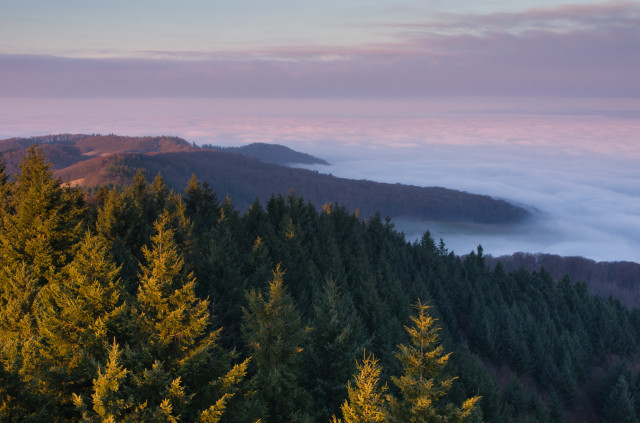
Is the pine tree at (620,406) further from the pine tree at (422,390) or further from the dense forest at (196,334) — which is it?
the pine tree at (422,390)

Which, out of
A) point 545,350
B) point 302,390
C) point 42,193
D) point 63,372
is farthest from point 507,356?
point 63,372

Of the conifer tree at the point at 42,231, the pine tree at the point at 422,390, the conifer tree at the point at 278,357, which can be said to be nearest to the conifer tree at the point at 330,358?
the conifer tree at the point at 278,357

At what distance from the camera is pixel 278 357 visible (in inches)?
696

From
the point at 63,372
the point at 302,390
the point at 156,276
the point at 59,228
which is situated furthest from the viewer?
the point at 59,228

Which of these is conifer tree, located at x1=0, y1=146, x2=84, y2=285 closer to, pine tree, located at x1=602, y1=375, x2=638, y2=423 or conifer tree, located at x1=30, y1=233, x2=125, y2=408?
conifer tree, located at x1=30, y1=233, x2=125, y2=408

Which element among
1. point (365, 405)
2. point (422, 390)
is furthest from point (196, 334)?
point (422, 390)

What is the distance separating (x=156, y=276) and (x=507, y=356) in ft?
203

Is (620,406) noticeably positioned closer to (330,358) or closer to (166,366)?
(330,358)

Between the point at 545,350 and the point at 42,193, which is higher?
the point at 42,193

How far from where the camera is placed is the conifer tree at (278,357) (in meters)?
16.8

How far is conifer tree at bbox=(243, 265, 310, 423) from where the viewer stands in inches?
661

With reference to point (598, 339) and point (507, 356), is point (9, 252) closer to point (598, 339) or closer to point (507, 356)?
point (507, 356)

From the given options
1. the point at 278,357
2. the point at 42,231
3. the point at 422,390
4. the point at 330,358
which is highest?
the point at 42,231

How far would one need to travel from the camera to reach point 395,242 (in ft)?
290
